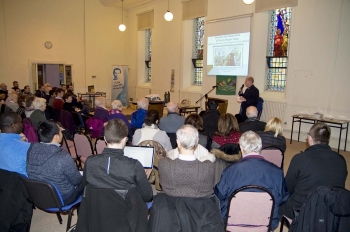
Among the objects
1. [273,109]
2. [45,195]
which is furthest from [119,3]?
[45,195]

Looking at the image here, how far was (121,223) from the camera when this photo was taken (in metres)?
1.99

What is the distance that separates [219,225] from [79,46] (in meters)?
12.2

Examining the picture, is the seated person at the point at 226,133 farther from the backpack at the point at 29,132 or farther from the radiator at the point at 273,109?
the radiator at the point at 273,109

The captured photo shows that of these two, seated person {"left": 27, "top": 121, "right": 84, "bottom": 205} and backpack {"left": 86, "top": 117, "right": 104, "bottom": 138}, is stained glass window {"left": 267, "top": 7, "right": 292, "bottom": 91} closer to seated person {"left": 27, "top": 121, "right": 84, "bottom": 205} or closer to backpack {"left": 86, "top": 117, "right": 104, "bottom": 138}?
backpack {"left": 86, "top": 117, "right": 104, "bottom": 138}

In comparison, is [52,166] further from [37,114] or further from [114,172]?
[37,114]

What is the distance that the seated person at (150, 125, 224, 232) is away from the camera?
1929mm

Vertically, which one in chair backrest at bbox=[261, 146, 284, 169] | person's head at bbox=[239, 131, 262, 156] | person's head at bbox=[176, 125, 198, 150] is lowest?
chair backrest at bbox=[261, 146, 284, 169]

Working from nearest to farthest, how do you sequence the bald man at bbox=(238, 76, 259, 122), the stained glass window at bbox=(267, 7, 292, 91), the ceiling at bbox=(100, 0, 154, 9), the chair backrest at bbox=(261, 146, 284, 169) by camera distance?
the chair backrest at bbox=(261, 146, 284, 169) → the bald man at bbox=(238, 76, 259, 122) → the stained glass window at bbox=(267, 7, 292, 91) → the ceiling at bbox=(100, 0, 154, 9)

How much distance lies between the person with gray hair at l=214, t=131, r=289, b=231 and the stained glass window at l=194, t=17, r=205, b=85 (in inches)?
343

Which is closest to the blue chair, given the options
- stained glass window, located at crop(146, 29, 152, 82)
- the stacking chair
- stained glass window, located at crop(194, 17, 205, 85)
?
the stacking chair

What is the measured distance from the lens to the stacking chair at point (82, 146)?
12.1 feet

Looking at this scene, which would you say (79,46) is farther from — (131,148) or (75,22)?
(131,148)

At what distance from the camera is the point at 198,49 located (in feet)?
35.4

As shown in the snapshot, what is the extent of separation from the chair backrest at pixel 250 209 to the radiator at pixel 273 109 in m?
5.93
